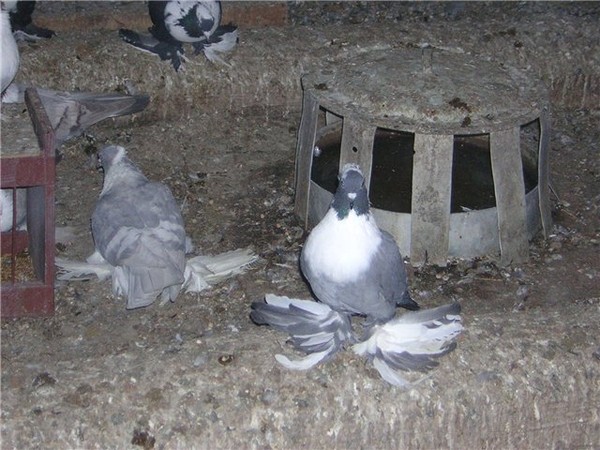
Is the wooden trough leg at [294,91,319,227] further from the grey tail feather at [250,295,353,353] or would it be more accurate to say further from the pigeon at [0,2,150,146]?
the pigeon at [0,2,150,146]

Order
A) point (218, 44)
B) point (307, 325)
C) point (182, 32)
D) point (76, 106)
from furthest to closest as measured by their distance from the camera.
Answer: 1. point (218, 44)
2. point (182, 32)
3. point (76, 106)
4. point (307, 325)

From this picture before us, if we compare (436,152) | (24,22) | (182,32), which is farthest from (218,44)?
(436,152)

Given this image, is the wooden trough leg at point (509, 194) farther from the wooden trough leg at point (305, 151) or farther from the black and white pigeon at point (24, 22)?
the black and white pigeon at point (24, 22)

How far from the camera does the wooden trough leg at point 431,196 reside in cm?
418

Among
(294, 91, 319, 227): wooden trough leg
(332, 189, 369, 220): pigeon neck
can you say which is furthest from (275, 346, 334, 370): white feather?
(294, 91, 319, 227): wooden trough leg

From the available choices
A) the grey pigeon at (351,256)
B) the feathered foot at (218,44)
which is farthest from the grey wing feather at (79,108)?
the grey pigeon at (351,256)

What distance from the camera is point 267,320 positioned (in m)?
3.65

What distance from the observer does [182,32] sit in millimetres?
5680

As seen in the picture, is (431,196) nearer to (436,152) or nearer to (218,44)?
(436,152)

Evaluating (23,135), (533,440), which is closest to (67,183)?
(23,135)

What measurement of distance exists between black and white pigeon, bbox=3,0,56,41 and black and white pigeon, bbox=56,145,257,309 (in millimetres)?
1739

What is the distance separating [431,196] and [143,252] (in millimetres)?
1214

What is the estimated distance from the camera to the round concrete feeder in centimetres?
421

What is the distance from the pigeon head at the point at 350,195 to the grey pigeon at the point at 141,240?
95cm
